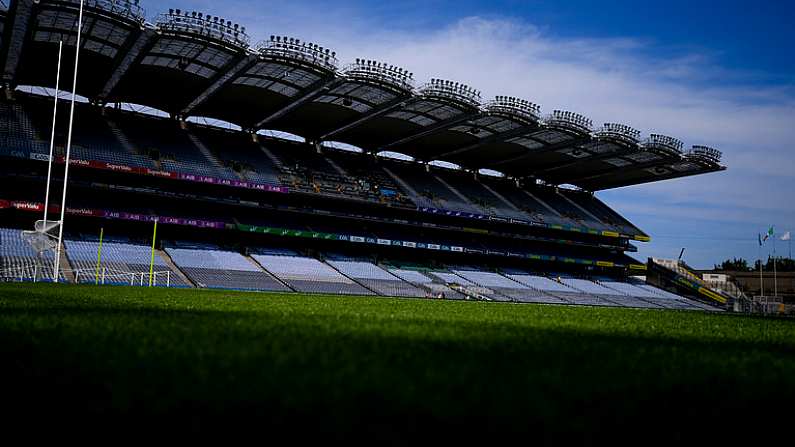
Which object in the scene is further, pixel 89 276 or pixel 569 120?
pixel 569 120

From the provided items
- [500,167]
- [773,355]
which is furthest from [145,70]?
[773,355]

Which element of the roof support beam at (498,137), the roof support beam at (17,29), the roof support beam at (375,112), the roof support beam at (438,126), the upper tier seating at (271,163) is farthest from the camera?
the roof support beam at (498,137)

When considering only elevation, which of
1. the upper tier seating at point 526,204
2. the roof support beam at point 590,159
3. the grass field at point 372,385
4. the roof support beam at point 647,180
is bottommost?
the grass field at point 372,385

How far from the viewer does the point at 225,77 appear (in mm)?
37500

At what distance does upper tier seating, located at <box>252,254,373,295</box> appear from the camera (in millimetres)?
39619

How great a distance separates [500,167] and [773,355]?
56776 millimetres

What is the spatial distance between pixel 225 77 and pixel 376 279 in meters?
17.4

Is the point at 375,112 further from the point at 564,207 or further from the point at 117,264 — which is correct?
the point at 564,207

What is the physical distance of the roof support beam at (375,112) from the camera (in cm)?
4104

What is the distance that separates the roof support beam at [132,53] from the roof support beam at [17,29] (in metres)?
4.80

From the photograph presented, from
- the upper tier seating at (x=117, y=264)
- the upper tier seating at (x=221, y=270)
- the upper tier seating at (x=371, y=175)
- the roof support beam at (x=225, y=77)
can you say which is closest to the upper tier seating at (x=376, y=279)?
the upper tier seating at (x=371, y=175)

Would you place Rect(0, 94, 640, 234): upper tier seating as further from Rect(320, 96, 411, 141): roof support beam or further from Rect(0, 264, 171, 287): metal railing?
Rect(0, 264, 171, 287): metal railing

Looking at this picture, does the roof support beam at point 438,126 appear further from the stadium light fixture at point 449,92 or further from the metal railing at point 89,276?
the metal railing at point 89,276

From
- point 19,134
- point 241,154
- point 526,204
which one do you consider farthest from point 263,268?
point 526,204
